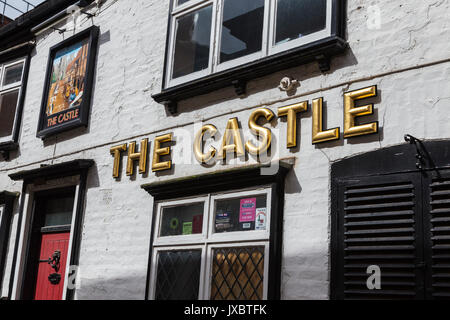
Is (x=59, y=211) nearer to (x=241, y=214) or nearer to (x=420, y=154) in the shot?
(x=241, y=214)

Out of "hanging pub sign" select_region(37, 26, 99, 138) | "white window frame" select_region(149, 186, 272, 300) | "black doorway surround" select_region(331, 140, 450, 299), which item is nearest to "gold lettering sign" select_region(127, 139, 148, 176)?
"white window frame" select_region(149, 186, 272, 300)

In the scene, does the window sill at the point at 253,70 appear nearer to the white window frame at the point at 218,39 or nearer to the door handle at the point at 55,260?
the white window frame at the point at 218,39

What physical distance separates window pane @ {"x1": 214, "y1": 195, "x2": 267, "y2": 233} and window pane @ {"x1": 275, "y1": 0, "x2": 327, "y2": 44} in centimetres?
175

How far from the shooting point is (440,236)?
4.18m

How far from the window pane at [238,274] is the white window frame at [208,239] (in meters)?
0.06

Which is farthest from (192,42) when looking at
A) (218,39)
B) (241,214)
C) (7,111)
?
(7,111)

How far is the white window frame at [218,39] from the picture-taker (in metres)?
5.57

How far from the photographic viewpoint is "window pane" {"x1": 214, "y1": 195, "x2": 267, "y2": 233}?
5.44 m

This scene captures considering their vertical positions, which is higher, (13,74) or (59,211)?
(13,74)

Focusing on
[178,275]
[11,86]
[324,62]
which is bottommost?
[178,275]

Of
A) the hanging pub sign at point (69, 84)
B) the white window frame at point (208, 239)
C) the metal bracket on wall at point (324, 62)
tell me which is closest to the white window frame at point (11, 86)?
the hanging pub sign at point (69, 84)

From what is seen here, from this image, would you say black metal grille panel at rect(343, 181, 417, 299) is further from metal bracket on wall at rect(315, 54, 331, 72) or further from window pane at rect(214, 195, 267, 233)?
metal bracket on wall at rect(315, 54, 331, 72)

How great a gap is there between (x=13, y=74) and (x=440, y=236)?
8454 millimetres

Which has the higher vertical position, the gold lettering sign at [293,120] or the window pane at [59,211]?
the gold lettering sign at [293,120]
